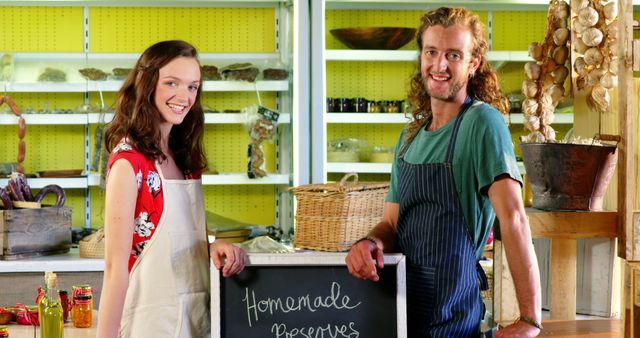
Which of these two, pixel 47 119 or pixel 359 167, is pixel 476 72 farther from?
pixel 47 119

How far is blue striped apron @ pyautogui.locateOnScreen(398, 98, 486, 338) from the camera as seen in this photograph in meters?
1.77

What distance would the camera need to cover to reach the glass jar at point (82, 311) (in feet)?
8.53

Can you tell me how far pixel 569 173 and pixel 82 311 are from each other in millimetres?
1492

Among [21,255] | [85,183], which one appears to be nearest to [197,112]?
[21,255]

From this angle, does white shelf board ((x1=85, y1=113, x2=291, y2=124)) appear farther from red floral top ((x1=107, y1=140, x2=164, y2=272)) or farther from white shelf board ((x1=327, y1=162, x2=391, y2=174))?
red floral top ((x1=107, y1=140, x2=164, y2=272))

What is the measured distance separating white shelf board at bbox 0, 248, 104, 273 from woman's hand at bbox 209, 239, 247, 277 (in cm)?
233

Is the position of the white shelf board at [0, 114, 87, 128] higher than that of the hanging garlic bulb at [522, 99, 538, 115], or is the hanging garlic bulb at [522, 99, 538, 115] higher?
the white shelf board at [0, 114, 87, 128]

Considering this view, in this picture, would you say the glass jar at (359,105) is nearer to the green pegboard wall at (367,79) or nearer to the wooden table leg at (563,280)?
the green pegboard wall at (367,79)

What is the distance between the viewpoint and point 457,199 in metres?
1.77

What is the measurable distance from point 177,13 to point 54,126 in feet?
3.36

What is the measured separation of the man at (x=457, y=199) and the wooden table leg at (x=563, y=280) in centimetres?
83

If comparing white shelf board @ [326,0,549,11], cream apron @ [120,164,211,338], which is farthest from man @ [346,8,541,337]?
white shelf board @ [326,0,549,11]

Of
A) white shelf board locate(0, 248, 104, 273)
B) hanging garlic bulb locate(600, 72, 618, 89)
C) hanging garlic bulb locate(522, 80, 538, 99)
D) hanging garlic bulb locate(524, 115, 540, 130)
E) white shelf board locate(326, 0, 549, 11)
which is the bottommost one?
white shelf board locate(0, 248, 104, 273)

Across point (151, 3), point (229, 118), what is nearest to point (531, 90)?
point (229, 118)
